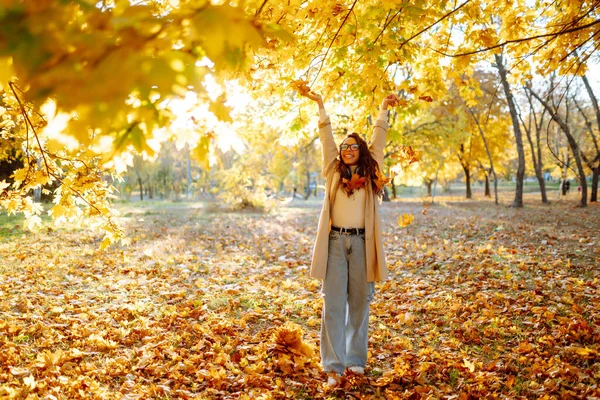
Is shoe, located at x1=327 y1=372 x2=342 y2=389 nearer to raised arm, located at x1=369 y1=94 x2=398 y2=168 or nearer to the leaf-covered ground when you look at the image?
the leaf-covered ground

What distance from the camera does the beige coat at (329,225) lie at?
10.8 feet

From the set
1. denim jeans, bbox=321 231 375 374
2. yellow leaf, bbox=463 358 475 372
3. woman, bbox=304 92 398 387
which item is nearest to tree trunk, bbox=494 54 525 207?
yellow leaf, bbox=463 358 475 372

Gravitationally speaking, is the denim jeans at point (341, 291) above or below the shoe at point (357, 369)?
above

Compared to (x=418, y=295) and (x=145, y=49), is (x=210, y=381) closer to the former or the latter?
(x=145, y=49)

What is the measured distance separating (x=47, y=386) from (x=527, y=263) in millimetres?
6782

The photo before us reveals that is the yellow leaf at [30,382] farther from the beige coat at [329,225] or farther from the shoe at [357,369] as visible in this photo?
the shoe at [357,369]

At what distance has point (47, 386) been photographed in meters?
3.04

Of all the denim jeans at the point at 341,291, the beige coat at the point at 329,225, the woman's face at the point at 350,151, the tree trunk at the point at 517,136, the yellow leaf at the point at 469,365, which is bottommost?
the yellow leaf at the point at 469,365

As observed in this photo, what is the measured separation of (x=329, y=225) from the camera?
338 cm

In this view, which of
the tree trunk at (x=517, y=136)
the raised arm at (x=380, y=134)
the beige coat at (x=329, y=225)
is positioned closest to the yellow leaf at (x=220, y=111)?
the beige coat at (x=329, y=225)

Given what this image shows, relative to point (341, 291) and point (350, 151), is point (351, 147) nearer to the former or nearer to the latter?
point (350, 151)

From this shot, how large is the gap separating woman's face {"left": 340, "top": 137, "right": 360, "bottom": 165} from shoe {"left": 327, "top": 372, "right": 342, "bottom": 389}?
5.82ft

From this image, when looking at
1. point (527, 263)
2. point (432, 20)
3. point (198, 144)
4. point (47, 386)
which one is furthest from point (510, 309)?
point (47, 386)

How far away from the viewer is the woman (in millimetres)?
3314
